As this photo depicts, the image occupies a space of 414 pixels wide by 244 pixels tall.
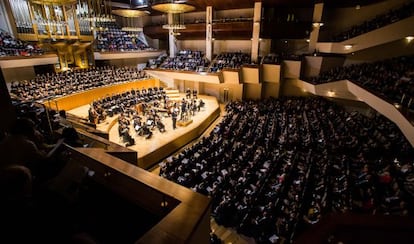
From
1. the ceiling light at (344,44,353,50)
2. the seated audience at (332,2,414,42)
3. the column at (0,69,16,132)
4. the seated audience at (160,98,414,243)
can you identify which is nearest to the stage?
the seated audience at (160,98,414,243)

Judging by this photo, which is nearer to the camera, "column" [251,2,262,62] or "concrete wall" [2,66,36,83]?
"concrete wall" [2,66,36,83]

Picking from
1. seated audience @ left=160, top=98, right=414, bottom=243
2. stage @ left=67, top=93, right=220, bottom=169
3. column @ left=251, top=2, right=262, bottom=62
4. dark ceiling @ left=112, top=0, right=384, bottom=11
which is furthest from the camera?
column @ left=251, top=2, right=262, bottom=62

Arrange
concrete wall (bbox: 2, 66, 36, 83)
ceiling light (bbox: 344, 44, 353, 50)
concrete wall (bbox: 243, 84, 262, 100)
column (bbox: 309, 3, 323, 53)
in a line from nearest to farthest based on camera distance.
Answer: ceiling light (bbox: 344, 44, 353, 50), concrete wall (bbox: 2, 66, 36, 83), column (bbox: 309, 3, 323, 53), concrete wall (bbox: 243, 84, 262, 100)

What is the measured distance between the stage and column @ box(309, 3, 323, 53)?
6.64 meters

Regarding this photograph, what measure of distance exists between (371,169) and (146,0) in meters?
15.9

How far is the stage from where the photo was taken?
7624mm

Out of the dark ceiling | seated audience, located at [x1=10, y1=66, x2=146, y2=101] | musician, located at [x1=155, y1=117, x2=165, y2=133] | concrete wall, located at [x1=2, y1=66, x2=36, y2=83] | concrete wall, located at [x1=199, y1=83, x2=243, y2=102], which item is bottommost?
musician, located at [x1=155, y1=117, x2=165, y2=133]

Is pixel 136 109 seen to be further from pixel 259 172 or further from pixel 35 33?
pixel 259 172

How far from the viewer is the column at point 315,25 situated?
37.6ft

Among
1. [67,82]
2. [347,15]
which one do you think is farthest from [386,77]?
[67,82]

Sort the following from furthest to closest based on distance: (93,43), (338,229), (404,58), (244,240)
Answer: (93,43) < (404,58) < (244,240) < (338,229)

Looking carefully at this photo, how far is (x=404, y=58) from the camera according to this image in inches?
356

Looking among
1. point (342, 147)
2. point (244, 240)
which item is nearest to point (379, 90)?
point (342, 147)

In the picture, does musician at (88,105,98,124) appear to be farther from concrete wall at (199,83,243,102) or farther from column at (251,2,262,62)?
column at (251,2,262,62)
